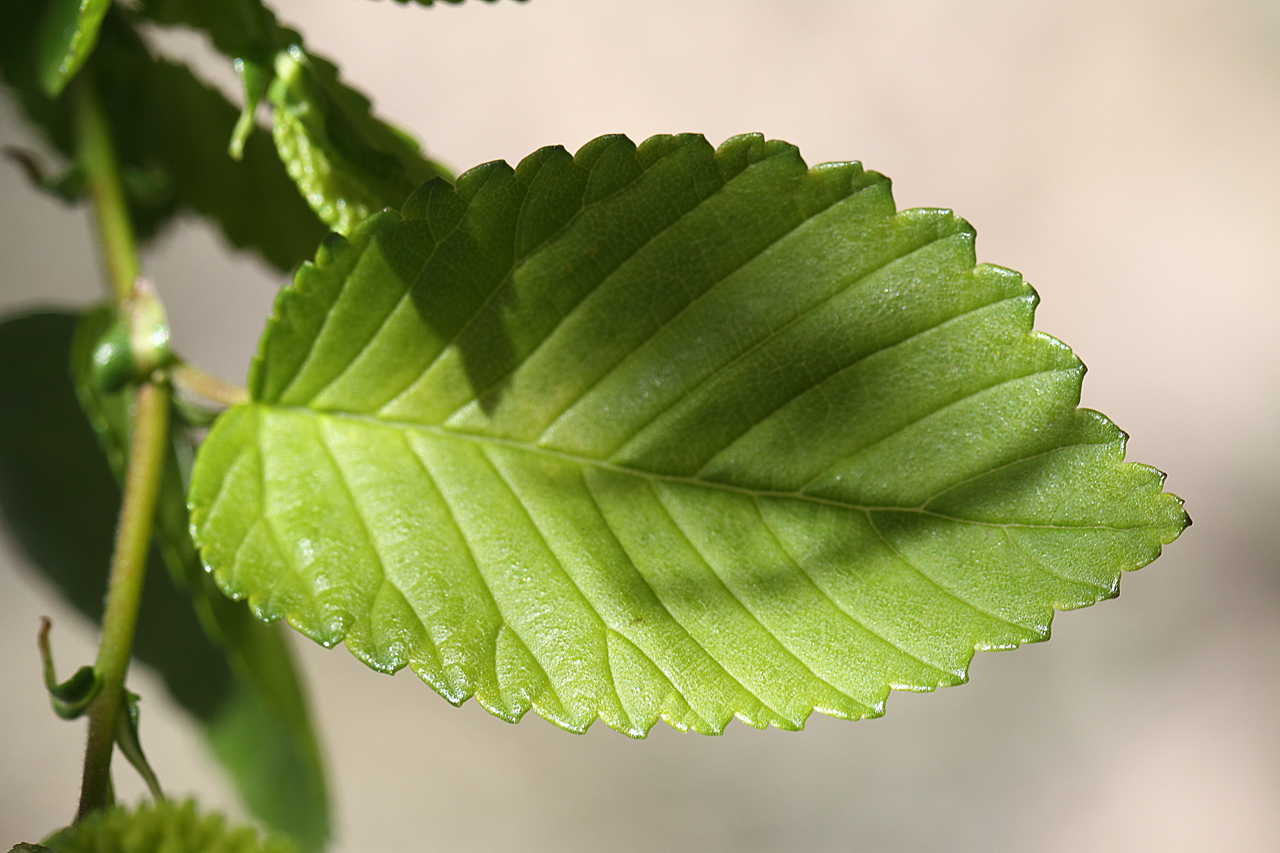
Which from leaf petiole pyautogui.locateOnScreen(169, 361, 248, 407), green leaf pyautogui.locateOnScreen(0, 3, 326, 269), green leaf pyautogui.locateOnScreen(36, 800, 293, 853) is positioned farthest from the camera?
green leaf pyautogui.locateOnScreen(0, 3, 326, 269)

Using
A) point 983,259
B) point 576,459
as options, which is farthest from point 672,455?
point 983,259

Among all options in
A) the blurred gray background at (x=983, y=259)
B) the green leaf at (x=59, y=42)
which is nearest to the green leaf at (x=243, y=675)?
the green leaf at (x=59, y=42)

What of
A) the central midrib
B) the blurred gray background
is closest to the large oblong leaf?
the central midrib

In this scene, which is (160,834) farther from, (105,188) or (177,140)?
(177,140)

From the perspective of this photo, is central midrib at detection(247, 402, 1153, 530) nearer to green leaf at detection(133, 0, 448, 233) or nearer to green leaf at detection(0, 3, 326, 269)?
green leaf at detection(133, 0, 448, 233)

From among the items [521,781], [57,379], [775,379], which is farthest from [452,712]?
[775,379]

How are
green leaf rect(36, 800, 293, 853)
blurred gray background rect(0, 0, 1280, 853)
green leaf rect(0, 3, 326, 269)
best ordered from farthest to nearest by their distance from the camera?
blurred gray background rect(0, 0, 1280, 853) < green leaf rect(0, 3, 326, 269) < green leaf rect(36, 800, 293, 853)

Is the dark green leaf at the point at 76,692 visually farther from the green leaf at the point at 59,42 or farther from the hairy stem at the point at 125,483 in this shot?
the green leaf at the point at 59,42
